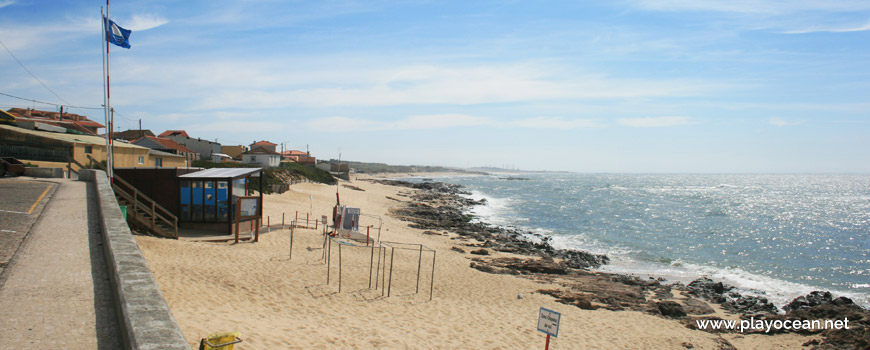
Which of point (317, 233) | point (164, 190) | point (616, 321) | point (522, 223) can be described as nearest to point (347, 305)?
point (616, 321)

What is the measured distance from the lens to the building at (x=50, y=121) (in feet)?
103

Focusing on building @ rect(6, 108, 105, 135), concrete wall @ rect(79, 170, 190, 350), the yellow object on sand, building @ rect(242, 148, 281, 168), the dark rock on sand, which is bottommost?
the dark rock on sand

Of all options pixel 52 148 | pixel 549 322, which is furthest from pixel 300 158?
pixel 549 322

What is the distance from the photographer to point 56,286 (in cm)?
671

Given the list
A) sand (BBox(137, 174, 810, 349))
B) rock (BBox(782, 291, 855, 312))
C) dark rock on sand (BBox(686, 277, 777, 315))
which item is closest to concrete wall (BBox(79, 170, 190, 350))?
sand (BBox(137, 174, 810, 349))

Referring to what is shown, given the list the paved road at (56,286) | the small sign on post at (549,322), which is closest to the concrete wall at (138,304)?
the paved road at (56,286)

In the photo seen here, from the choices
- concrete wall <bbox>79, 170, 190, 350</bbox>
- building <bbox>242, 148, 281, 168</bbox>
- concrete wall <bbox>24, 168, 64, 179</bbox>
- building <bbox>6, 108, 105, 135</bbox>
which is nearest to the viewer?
concrete wall <bbox>79, 170, 190, 350</bbox>

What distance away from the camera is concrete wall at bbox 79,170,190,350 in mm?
4223

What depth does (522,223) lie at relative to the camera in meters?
41.8

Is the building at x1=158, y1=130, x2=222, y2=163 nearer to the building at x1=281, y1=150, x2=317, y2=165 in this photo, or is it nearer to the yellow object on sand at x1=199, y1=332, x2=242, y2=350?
the building at x1=281, y1=150, x2=317, y2=165

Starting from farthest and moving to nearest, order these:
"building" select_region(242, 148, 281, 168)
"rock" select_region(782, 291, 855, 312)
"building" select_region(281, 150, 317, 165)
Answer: "building" select_region(281, 150, 317, 165)
"building" select_region(242, 148, 281, 168)
"rock" select_region(782, 291, 855, 312)

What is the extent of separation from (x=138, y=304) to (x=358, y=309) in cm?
713

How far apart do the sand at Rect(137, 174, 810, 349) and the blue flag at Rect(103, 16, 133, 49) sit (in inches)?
360

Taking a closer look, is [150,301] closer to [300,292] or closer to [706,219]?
[300,292]
